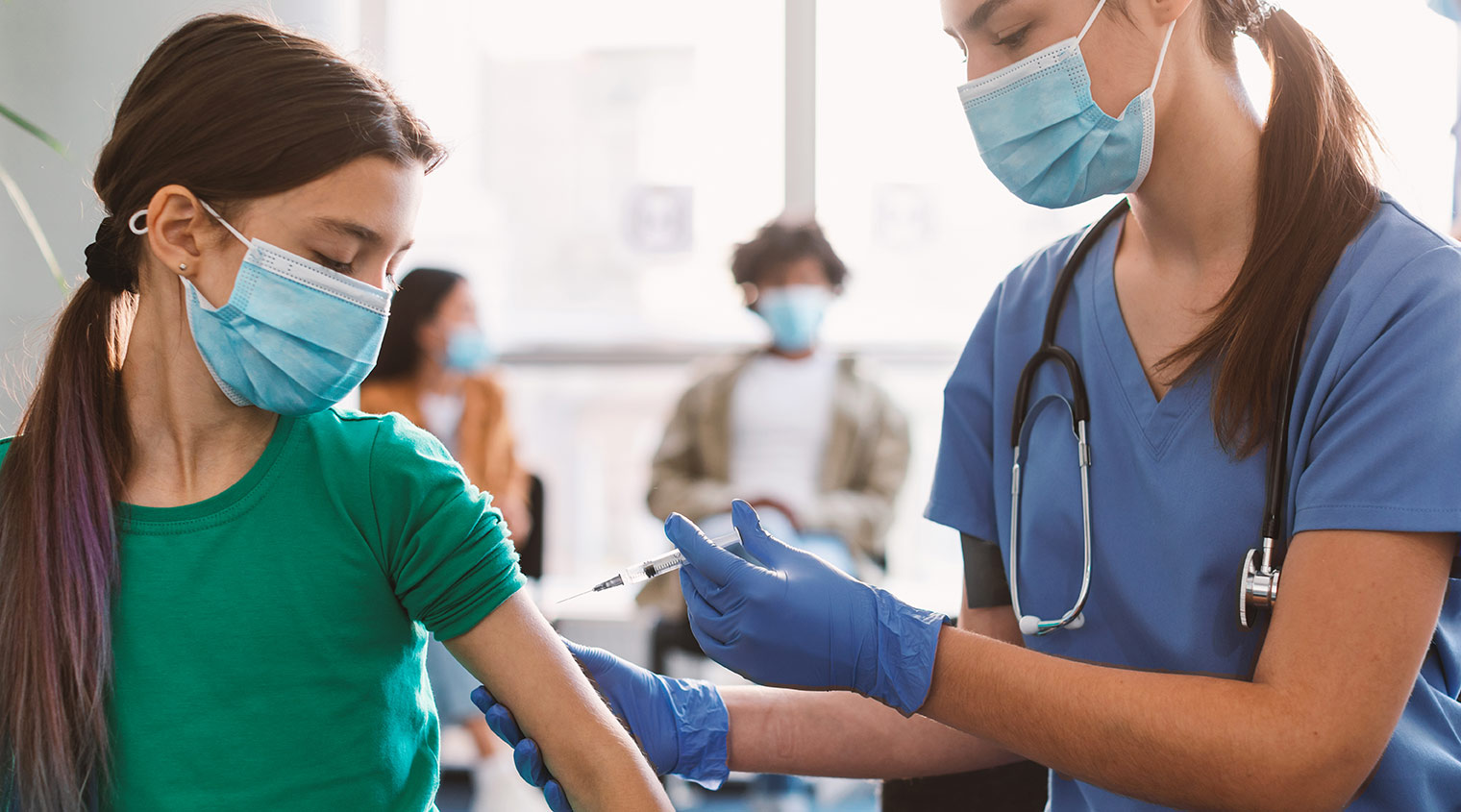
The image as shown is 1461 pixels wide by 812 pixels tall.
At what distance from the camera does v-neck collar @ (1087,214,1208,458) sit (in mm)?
1047

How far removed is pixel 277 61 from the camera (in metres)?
1.02

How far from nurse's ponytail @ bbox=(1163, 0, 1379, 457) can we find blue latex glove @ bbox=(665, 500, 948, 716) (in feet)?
1.16

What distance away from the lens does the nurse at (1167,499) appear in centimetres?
85

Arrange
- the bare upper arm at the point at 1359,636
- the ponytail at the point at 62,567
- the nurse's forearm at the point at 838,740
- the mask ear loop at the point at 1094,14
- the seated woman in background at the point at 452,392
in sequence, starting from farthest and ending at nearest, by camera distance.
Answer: the seated woman in background at the point at 452,392 → the nurse's forearm at the point at 838,740 → the mask ear loop at the point at 1094,14 → the ponytail at the point at 62,567 → the bare upper arm at the point at 1359,636

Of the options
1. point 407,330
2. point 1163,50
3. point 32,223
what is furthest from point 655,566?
point 407,330

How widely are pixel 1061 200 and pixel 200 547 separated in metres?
0.94

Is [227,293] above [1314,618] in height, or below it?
above

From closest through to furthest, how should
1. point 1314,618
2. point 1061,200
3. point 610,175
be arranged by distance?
point 1314,618
point 1061,200
point 610,175

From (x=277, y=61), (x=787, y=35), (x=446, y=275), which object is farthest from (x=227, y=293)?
(x=787, y=35)

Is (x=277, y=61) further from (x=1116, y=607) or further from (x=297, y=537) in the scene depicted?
(x=1116, y=607)

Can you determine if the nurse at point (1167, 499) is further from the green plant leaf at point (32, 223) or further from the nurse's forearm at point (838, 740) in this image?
the green plant leaf at point (32, 223)

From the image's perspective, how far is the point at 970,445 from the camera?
1.23m

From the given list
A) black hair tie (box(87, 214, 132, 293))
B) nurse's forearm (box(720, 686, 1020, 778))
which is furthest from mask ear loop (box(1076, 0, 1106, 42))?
black hair tie (box(87, 214, 132, 293))

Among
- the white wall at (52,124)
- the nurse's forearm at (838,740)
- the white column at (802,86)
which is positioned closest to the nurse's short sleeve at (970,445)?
the nurse's forearm at (838,740)
